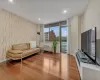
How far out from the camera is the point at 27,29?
5934mm

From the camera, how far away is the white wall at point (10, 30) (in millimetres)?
3845

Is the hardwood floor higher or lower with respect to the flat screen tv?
lower

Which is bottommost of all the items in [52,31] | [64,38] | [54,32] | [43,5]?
[64,38]

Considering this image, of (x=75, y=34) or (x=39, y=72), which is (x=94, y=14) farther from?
(x=39, y=72)

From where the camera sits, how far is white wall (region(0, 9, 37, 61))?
3845 millimetres

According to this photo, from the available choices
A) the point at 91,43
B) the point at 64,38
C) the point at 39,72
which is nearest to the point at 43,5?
the point at 91,43

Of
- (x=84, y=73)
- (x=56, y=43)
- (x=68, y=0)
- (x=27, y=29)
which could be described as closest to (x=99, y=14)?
(x=68, y=0)

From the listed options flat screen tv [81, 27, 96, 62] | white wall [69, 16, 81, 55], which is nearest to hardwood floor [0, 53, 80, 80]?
flat screen tv [81, 27, 96, 62]

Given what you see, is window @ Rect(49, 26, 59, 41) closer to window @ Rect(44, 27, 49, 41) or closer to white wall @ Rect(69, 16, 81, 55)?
window @ Rect(44, 27, 49, 41)

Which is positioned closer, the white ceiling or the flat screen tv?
the flat screen tv

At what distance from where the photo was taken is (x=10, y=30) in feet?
14.1

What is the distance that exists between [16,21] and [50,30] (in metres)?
3.14

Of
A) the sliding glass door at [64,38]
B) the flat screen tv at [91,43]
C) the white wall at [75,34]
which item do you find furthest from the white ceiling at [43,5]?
the sliding glass door at [64,38]

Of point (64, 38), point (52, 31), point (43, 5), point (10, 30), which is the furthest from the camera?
point (52, 31)
